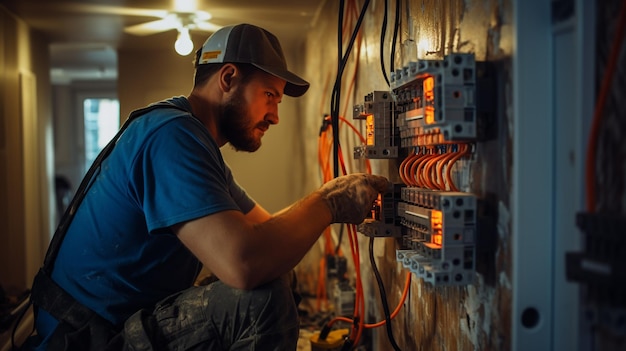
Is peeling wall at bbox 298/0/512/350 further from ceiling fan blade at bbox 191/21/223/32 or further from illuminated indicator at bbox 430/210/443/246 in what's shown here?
ceiling fan blade at bbox 191/21/223/32

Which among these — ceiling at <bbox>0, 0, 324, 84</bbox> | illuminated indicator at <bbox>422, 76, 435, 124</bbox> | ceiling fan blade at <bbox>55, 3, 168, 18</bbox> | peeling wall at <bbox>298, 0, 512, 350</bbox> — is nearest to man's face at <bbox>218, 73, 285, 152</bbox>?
peeling wall at <bbox>298, 0, 512, 350</bbox>

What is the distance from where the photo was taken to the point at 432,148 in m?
1.18

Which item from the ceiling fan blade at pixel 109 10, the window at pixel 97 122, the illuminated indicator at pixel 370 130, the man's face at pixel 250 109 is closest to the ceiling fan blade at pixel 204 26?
the ceiling fan blade at pixel 109 10

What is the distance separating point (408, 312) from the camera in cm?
143

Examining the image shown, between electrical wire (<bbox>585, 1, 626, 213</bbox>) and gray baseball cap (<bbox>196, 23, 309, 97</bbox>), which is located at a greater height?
gray baseball cap (<bbox>196, 23, 309, 97</bbox>)

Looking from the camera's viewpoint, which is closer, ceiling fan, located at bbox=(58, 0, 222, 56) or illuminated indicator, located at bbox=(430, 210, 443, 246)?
illuminated indicator, located at bbox=(430, 210, 443, 246)

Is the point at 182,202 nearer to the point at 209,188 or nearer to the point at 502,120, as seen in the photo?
the point at 209,188

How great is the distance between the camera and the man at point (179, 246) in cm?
115

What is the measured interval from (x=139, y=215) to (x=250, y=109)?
0.46 meters

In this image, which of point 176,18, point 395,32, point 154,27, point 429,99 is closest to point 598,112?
point 429,99

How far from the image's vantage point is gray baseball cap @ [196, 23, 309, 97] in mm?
1554

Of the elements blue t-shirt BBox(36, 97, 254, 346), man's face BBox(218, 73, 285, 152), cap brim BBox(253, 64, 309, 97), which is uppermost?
cap brim BBox(253, 64, 309, 97)

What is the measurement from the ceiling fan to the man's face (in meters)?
1.30

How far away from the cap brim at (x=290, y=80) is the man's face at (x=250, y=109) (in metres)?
0.04
